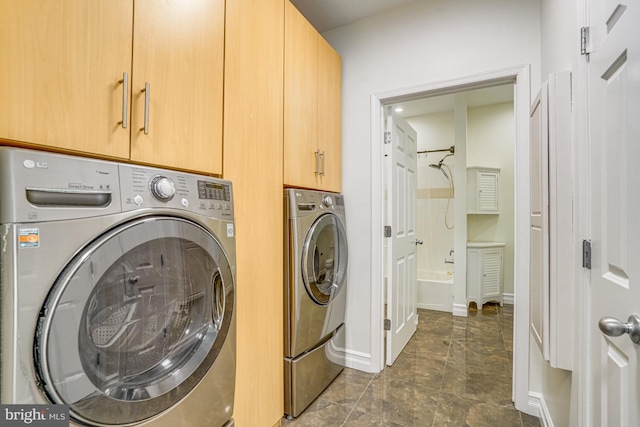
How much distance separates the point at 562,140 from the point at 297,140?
1.32 meters

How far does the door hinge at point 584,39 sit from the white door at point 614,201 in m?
0.03

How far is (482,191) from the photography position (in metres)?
4.08

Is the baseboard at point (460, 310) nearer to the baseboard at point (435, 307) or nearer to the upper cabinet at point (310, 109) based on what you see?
the baseboard at point (435, 307)

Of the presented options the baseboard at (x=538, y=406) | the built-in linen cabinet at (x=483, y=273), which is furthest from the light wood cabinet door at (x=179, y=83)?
the built-in linen cabinet at (x=483, y=273)

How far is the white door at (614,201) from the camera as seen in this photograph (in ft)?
2.43

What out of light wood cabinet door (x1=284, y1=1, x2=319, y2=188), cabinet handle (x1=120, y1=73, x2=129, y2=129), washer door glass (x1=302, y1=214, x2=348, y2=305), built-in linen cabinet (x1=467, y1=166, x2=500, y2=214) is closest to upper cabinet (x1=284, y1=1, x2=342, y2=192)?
light wood cabinet door (x1=284, y1=1, x2=319, y2=188)

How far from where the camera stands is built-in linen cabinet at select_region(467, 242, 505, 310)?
3861 mm

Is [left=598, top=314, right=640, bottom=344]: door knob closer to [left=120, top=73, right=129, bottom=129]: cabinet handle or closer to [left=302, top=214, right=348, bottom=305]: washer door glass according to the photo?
[left=302, top=214, right=348, bottom=305]: washer door glass

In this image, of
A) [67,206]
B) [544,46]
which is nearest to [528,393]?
[544,46]

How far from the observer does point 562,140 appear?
1246 mm

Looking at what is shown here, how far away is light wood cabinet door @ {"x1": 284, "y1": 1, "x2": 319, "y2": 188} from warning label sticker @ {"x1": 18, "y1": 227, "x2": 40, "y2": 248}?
3.79 feet

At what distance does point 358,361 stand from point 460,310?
1.98m

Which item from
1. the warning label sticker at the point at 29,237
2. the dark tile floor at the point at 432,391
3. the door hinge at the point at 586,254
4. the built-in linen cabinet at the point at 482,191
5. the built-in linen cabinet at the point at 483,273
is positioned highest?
the built-in linen cabinet at the point at 482,191

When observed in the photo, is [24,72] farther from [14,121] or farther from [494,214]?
[494,214]
